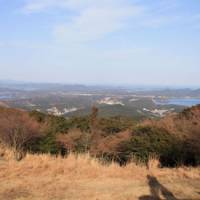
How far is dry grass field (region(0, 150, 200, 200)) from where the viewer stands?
5.13 meters

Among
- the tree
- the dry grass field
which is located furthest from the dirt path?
the tree

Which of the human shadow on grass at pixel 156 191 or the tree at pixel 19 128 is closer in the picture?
the human shadow on grass at pixel 156 191

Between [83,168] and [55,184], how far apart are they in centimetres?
109

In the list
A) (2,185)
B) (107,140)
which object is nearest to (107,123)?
(107,140)

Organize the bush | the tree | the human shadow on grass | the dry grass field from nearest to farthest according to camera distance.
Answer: the human shadow on grass
the dry grass field
the bush
the tree

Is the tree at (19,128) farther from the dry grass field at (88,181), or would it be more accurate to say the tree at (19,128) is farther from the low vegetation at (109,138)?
the dry grass field at (88,181)

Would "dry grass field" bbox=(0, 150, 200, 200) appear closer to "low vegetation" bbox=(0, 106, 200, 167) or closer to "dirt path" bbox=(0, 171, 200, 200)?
"dirt path" bbox=(0, 171, 200, 200)

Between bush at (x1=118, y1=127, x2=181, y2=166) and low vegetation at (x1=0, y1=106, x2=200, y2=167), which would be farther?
bush at (x1=118, y1=127, x2=181, y2=166)

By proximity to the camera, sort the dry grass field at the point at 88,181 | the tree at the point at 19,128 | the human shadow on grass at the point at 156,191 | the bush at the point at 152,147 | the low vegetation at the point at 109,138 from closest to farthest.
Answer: the human shadow on grass at the point at 156,191 → the dry grass field at the point at 88,181 → the low vegetation at the point at 109,138 → the bush at the point at 152,147 → the tree at the point at 19,128

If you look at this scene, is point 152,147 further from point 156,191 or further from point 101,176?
point 156,191

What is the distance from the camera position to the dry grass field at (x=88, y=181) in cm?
513

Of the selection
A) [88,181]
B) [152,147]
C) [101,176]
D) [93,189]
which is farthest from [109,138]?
[93,189]

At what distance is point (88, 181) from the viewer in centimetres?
596

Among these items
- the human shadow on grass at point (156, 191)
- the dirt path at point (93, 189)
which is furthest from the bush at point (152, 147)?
the dirt path at point (93, 189)
